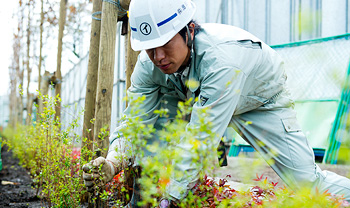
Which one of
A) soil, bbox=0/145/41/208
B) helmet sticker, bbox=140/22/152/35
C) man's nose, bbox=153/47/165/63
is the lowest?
soil, bbox=0/145/41/208

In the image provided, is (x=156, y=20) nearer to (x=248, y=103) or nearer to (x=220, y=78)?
(x=220, y=78)

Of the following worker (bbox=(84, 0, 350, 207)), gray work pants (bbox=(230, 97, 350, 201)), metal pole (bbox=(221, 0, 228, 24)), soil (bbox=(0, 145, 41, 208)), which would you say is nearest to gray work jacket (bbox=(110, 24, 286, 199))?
worker (bbox=(84, 0, 350, 207))

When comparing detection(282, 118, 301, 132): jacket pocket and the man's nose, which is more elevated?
the man's nose

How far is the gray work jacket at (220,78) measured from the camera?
1826 millimetres

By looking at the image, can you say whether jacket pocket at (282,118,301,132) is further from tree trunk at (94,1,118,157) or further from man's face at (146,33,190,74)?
tree trunk at (94,1,118,157)

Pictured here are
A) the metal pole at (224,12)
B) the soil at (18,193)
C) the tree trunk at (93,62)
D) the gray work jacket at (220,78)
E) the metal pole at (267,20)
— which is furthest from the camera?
the metal pole at (224,12)

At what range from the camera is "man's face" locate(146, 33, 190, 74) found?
2049 mm

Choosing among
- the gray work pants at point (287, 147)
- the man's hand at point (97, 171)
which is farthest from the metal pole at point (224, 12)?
the man's hand at point (97, 171)

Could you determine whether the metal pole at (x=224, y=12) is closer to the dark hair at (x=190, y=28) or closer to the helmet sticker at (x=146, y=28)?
the dark hair at (x=190, y=28)

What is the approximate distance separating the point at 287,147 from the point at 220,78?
776 mm

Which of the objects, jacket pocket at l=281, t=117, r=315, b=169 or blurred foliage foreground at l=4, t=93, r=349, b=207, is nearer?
blurred foliage foreground at l=4, t=93, r=349, b=207

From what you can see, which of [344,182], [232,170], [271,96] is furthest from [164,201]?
[232,170]

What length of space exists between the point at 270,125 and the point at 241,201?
988mm

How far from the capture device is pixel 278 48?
22.6 feet
